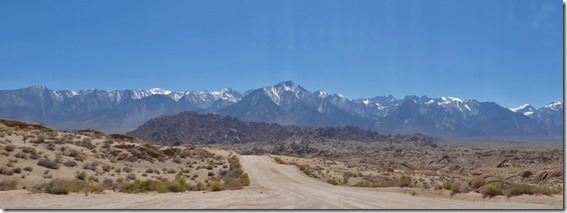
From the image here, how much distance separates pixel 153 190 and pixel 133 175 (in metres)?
11.4

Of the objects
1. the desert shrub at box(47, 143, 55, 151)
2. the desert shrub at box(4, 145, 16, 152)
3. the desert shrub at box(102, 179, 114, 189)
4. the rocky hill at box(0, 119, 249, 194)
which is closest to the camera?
the rocky hill at box(0, 119, 249, 194)

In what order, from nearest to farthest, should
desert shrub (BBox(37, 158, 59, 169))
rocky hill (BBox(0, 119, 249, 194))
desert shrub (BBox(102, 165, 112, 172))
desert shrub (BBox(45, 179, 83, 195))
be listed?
desert shrub (BBox(45, 179, 83, 195)) < rocky hill (BBox(0, 119, 249, 194)) < desert shrub (BBox(37, 158, 59, 169)) < desert shrub (BBox(102, 165, 112, 172))

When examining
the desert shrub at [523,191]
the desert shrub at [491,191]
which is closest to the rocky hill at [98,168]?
the desert shrub at [491,191]

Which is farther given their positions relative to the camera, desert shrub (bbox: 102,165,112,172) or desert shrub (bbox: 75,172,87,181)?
desert shrub (bbox: 102,165,112,172)

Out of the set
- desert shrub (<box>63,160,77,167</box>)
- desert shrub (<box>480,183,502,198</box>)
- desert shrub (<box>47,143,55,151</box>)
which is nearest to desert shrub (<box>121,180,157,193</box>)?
desert shrub (<box>63,160,77,167</box>)

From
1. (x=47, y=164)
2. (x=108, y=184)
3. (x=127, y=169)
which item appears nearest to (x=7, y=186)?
(x=108, y=184)

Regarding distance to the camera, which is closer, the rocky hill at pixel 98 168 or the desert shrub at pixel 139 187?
the desert shrub at pixel 139 187

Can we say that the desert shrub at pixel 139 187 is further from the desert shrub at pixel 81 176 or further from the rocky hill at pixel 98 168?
the desert shrub at pixel 81 176

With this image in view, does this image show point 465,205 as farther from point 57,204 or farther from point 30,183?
point 30,183

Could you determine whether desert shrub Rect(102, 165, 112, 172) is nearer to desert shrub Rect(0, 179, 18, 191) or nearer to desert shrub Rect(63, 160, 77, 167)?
desert shrub Rect(63, 160, 77, 167)

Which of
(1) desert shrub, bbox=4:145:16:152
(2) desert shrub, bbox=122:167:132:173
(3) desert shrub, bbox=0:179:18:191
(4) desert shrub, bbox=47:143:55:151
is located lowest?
(3) desert shrub, bbox=0:179:18:191

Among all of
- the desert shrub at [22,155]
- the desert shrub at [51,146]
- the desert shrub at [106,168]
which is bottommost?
the desert shrub at [106,168]

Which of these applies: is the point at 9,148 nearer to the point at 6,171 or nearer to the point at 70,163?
the point at 70,163

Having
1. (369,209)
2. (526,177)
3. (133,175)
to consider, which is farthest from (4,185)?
(526,177)
